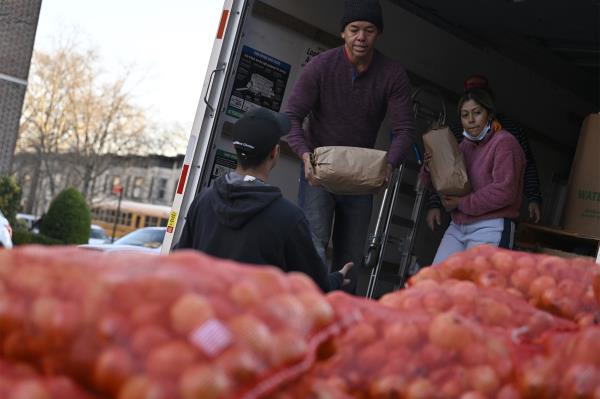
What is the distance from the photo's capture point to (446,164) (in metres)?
6.23

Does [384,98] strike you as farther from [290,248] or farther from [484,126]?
[290,248]

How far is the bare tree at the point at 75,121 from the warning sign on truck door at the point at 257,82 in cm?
4104

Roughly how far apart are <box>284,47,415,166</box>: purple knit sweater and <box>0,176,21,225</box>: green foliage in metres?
26.5

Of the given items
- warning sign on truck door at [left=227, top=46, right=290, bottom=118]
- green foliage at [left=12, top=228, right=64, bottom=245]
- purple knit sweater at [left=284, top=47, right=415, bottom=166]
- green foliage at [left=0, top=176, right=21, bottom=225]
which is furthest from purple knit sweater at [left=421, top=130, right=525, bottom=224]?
green foliage at [left=0, top=176, right=21, bottom=225]

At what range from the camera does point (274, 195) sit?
12.7 ft

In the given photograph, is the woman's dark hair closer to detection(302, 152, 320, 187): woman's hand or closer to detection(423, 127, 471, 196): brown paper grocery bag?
detection(423, 127, 471, 196): brown paper grocery bag

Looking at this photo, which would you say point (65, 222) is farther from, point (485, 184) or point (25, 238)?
point (485, 184)

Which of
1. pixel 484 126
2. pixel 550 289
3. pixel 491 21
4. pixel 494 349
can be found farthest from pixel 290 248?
pixel 491 21

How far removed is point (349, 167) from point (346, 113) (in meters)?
0.60

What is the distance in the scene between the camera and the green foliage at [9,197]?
101ft

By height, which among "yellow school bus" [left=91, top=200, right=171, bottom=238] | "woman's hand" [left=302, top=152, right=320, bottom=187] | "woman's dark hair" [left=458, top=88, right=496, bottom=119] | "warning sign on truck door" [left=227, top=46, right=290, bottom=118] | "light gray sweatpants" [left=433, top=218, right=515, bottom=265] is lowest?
"yellow school bus" [left=91, top=200, right=171, bottom=238]

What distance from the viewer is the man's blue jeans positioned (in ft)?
19.0

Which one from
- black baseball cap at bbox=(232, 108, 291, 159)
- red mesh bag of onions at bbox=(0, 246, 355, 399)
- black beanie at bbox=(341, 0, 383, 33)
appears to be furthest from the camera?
black beanie at bbox=(341, 0, 383, 33)

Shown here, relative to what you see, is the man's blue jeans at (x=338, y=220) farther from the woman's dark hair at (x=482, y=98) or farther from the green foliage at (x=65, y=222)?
the green foliage at (x=65, y=222)
